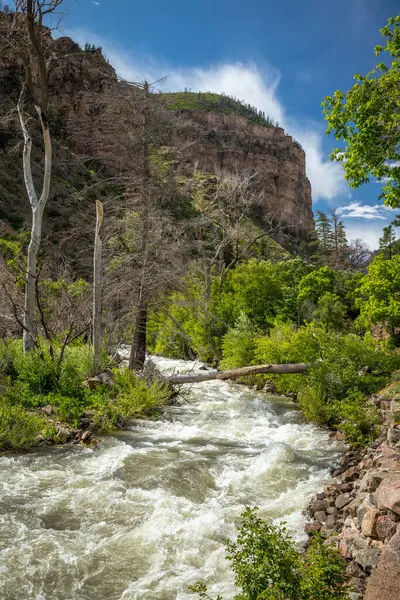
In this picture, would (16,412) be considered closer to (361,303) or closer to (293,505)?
(293,505)

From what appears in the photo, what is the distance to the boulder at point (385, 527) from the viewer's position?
425 cm

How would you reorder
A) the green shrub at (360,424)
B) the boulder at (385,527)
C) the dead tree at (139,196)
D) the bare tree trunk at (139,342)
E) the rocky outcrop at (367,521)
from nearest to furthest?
1. the rocky outcrop at (367,521)
2. the boulder at (385,527)
3. the green shrub at (360,424)
4. the bare tree trunk at (139,342)
5. the dead tree at (139,196)

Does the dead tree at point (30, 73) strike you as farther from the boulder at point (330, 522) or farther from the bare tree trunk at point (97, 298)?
the boulder at point (330, 522)

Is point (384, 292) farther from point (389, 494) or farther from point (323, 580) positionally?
point (323, 580)

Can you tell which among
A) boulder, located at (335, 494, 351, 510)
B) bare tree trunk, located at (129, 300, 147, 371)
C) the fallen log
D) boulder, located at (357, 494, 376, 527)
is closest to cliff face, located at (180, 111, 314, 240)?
the fallen log

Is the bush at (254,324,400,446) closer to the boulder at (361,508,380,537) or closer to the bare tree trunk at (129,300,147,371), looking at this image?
the boulder at (361,508,380,537)

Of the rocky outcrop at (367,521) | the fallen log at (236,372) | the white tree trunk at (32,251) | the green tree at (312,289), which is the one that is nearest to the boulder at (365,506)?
the rocky outcrop at (367,521)

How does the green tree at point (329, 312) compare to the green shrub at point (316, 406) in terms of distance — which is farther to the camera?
the green tree at point (329, 312)

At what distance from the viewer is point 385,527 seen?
4312mm

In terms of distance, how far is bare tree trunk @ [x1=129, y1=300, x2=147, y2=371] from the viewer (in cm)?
1298

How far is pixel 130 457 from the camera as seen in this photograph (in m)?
7.85

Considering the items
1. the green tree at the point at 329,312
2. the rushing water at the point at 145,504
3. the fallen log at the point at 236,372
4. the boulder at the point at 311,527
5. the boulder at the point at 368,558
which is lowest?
the rushing water at the point at 145,504

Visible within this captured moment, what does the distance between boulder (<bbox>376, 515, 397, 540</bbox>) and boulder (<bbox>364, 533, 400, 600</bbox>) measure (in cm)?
74

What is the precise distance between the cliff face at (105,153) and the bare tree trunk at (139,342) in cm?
543
